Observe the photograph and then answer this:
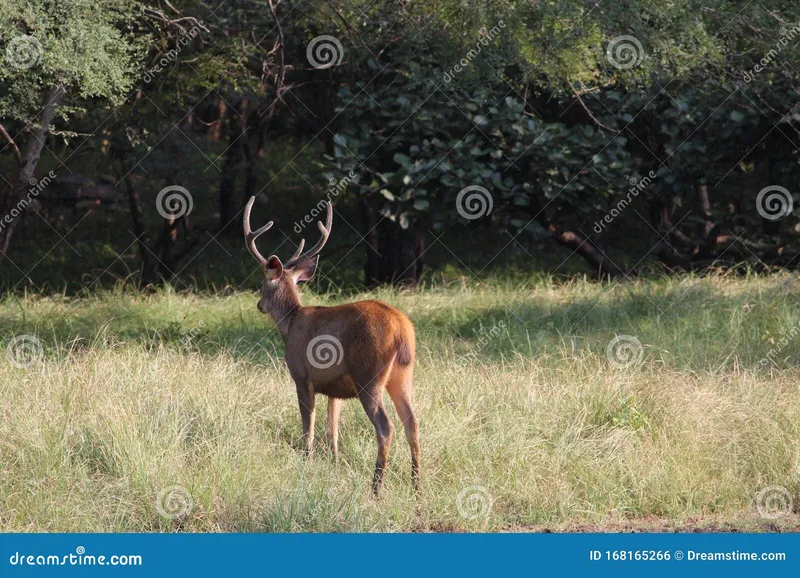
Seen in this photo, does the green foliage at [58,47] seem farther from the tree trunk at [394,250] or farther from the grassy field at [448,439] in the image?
the tree trunk at [394,250]

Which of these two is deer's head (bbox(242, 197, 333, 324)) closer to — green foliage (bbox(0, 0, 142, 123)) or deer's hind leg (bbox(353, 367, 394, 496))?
deer's hind leg (bbox(353, 367, 394, 496))

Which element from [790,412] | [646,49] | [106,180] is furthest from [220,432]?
[106,180]

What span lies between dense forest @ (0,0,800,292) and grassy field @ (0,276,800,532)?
278cm

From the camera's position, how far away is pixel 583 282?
13.3m

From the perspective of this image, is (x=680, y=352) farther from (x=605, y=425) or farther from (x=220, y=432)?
(x=220, y=432)

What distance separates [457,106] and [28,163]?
5191 millimetres

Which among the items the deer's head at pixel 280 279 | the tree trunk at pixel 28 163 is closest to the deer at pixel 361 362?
the deer's head at pixel 280 279

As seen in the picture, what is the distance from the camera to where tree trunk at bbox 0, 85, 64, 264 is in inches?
421

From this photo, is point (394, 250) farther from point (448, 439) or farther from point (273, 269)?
point (448, 439)

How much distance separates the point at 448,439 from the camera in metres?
6.75

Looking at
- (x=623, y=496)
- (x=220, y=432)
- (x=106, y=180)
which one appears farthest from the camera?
(x=106, y=180)

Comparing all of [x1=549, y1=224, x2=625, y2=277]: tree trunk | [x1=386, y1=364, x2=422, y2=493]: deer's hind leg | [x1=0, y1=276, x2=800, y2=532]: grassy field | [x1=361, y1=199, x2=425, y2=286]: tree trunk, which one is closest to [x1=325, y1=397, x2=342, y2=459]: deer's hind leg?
[x1=0, y1=276, x2=800, y2=532]: grassy field

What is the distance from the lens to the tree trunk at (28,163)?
1069 cm

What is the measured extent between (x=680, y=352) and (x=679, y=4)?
3.78 m
